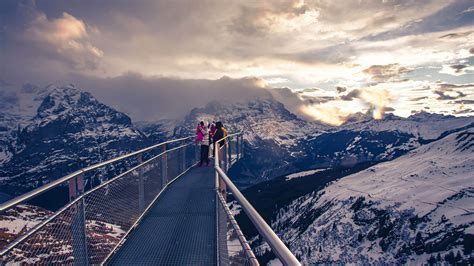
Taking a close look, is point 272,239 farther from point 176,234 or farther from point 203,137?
point 203,137

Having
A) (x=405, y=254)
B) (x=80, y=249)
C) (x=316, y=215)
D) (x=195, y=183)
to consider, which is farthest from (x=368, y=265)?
(x=80, y=249)

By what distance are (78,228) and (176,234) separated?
2.80 meters

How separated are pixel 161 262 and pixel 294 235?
5845 inches

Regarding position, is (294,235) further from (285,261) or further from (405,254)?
(285,261)

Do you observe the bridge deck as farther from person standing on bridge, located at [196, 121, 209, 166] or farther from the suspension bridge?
person standing on bridge, located at [196, 121, 209, 166]

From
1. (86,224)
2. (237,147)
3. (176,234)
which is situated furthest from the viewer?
(237,147)

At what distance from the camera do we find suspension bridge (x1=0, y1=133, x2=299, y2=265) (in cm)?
394

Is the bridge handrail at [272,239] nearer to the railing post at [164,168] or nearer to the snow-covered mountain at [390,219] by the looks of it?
the railing post at [164,168]

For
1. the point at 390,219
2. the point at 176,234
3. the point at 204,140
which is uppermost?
the point at 204,140

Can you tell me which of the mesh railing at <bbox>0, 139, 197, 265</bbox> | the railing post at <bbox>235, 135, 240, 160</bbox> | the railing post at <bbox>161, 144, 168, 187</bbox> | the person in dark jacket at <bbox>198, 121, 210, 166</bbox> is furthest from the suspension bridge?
the railing post at <bbox>235, 135, 240, 160</bbox>

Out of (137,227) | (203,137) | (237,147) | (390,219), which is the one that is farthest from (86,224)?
(390,219)

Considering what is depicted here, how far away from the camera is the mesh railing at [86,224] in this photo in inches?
161

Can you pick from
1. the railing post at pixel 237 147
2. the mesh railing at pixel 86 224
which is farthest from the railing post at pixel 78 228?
the railing post at pixel 237 147

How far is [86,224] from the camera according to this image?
5910mm
